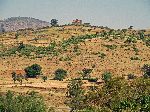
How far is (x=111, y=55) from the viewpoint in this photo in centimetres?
14900

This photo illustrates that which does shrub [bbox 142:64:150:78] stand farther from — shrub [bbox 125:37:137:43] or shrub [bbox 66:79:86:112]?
shrub [bbox 66:79:86:112]

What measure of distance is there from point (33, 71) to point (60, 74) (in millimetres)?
8901

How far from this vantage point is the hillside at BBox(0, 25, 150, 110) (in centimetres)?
12197

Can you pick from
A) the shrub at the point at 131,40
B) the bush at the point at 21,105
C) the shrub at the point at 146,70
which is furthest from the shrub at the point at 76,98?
the shrub at the point at 131,40

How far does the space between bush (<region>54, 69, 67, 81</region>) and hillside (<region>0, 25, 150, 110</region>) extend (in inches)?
56.5

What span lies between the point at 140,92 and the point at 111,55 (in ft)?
301

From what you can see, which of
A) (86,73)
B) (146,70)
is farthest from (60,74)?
(146,70)

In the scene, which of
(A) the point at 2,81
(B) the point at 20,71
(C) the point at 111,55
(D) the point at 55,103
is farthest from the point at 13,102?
(C) the point at 111,55

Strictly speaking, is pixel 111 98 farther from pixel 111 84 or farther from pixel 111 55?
pixel 111 55

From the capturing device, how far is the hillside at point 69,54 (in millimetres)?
121969

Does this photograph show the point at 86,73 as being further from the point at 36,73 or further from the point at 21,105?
the point at 21,105

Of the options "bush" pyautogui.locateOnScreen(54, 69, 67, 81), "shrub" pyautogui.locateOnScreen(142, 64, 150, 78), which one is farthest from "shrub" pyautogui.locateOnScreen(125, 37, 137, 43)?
"bush" pyautogui.locateOnScreen(54, 69, 67, 81)

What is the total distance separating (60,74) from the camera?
126750 millimetres

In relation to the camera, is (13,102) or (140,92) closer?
(140,92)
